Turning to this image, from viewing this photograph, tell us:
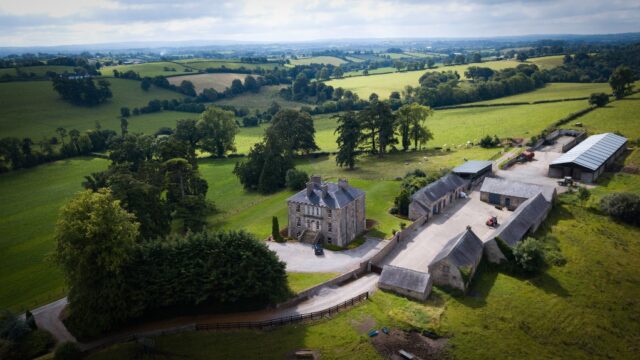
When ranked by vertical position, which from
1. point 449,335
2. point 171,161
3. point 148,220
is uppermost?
point 171,161

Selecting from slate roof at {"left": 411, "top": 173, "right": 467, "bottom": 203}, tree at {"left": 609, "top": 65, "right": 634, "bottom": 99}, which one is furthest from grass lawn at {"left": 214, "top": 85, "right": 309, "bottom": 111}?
slate roof at {"left": 411, "top": 173, "right": 467, "bottom": 203}

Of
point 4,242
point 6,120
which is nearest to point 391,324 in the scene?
point 4,242

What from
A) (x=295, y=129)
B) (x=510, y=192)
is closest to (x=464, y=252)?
(x=510, y=192)

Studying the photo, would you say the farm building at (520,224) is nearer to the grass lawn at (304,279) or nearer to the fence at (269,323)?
the grass lawn at (304,279)

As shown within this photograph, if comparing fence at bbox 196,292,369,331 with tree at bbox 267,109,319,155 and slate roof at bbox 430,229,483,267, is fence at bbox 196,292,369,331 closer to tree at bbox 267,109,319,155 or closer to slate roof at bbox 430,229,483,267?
slate roof at bbox 430,229,483,267

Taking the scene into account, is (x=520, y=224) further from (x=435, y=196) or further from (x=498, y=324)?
(x=498, y=324)

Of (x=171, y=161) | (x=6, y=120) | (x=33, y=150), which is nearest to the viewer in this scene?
(x=171, y=161)

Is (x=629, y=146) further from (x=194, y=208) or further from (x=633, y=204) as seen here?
(x=194, y=208)
